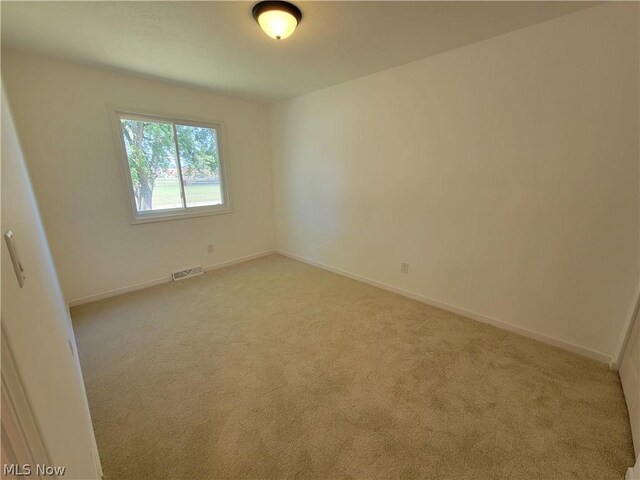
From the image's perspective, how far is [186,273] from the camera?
370 centimetres

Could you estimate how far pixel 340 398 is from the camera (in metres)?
1.72

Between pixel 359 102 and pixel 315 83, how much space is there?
601 millimetres

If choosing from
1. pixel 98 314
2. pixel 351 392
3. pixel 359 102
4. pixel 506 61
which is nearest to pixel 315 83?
pixel 359 102

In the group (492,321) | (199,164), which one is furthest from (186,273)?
(492,321)

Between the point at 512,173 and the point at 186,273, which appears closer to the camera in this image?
the point at 512,173

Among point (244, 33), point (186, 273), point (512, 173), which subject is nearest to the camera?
point (244, 33)

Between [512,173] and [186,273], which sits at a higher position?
[512,173]

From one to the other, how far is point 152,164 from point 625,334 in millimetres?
4708

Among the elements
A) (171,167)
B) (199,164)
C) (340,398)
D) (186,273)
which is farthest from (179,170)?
(340,398)

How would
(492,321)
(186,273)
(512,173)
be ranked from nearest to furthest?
(512,173) < (492,321) < (186,273)

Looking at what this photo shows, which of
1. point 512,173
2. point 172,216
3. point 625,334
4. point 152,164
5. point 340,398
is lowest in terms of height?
point 340,398

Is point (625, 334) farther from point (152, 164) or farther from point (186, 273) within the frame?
point (152, 164)

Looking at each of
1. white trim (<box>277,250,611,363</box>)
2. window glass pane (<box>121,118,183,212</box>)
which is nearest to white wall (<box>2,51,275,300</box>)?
window glass pane (<box>121,118,183,212</box>)

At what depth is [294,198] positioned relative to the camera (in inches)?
167
